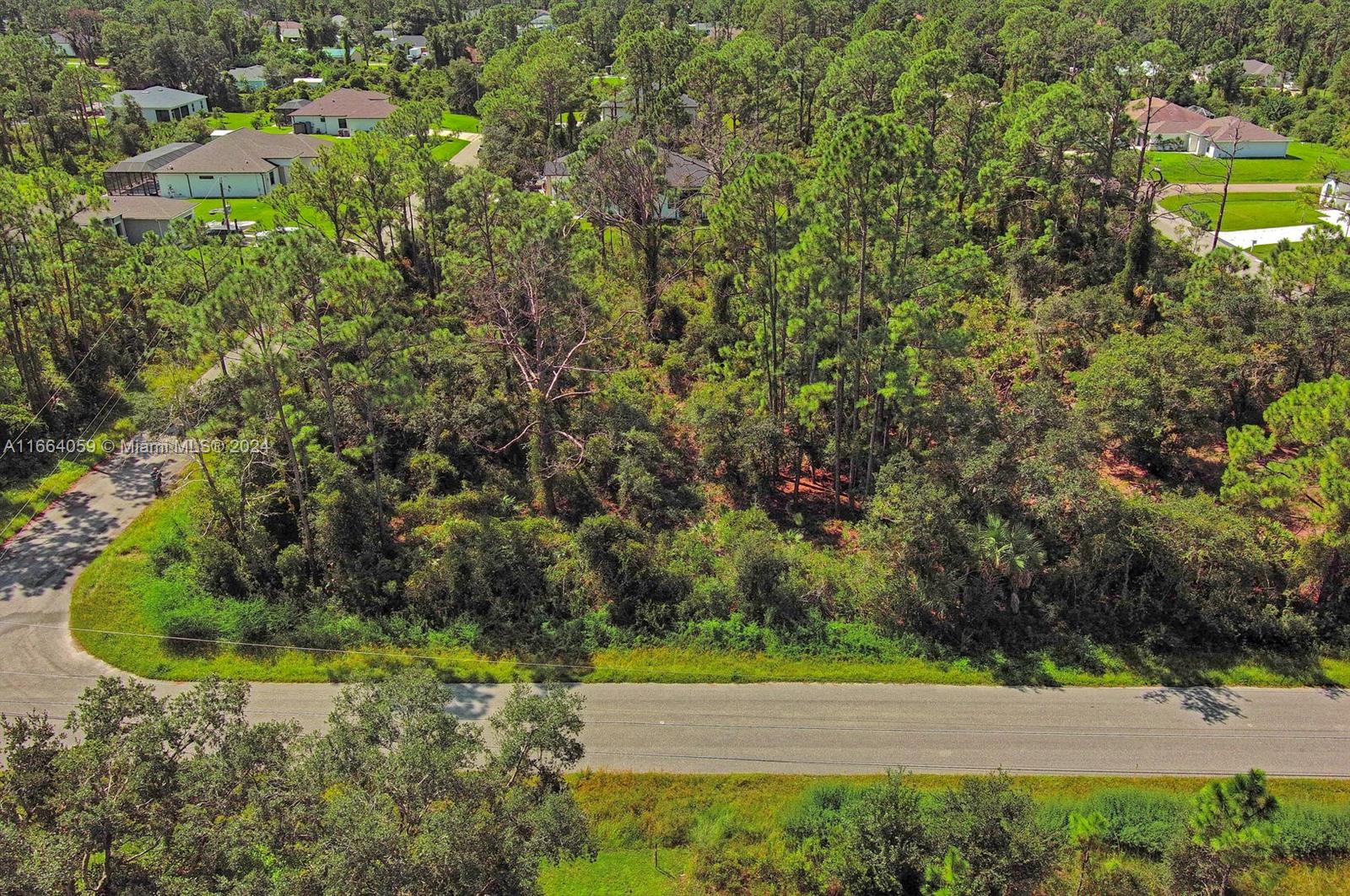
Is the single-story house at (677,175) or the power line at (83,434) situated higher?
the single-story house at (677,175)

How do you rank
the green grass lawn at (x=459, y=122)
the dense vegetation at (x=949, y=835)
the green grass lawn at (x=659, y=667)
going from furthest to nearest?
the green grass lawn at (x=459, y=122) → the green grass lawn at (x=659, y=667) → the dense vegetation at (x=949, y=835)

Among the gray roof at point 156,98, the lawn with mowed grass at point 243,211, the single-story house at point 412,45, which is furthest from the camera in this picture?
the single-story house at point 412,45

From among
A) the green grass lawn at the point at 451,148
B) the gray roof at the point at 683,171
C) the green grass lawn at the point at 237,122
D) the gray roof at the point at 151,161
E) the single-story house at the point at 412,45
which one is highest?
the single-story house at the point at 412,45

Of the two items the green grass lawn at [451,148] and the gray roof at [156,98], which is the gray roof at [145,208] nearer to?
the green grass lawn at [451,148]

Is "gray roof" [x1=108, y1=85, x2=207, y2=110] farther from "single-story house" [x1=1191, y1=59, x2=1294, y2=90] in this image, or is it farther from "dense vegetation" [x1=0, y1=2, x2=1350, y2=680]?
"single-story house" [x1=1191, y1=59, x2=1294, y2=90]

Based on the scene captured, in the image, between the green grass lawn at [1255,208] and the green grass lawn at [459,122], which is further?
the green grass lawn at [459,122]

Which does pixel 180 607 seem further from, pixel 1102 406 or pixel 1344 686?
pixel 1344 686

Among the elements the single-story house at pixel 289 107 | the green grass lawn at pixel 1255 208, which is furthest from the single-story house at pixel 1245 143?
the single-story house at pixel 289 107
